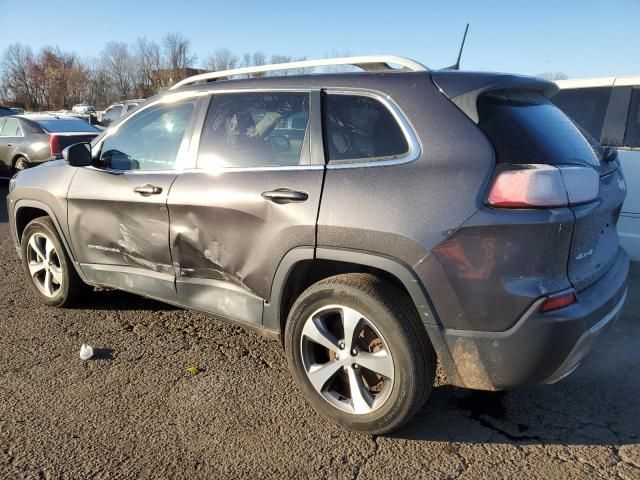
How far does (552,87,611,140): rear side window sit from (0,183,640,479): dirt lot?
2094 millimetres

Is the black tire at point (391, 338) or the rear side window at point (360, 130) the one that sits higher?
the rear side window at point (360, 130)

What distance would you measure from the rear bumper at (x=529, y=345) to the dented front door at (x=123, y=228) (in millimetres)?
1871

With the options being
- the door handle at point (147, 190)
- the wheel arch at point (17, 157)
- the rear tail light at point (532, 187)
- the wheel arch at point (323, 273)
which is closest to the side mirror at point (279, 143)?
the wheel arch at point (323, 273)

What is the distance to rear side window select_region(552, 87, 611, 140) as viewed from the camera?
4.87 metres

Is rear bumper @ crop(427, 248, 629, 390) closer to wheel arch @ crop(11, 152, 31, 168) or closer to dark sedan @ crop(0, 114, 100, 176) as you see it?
dark sedan @ crop(0, 114, 100, 176)

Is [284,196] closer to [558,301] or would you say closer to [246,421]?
[246,421]

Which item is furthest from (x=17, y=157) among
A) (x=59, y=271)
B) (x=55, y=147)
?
(x=59, y=271)

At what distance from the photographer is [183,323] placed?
13.3 feet

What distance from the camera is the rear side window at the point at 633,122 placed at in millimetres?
4684

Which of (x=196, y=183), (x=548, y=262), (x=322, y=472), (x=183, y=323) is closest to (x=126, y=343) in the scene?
(x=183, y=323)

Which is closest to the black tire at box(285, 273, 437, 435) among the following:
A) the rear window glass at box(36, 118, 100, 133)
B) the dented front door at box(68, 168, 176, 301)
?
the dented front door at box(68, 168, 176, 301)

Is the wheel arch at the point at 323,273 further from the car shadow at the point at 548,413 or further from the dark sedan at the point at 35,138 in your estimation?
the dark sedan at the point at 35,138

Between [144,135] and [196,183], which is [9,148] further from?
[196,183]

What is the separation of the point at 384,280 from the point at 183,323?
6.81ft
